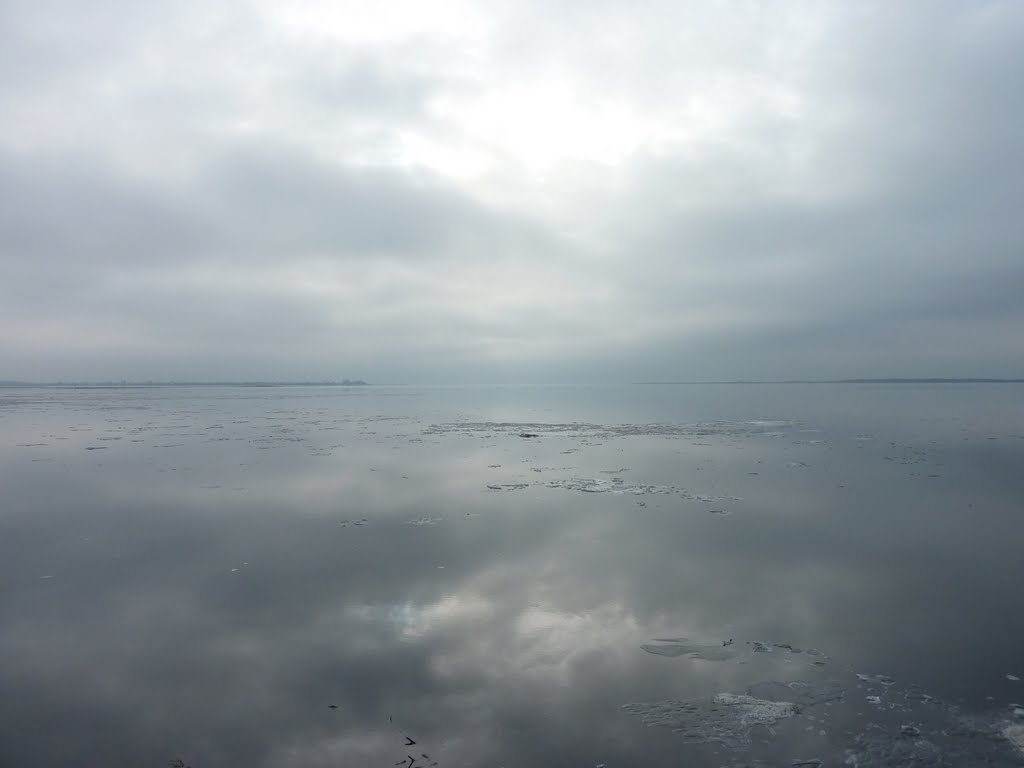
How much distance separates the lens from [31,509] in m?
15.2

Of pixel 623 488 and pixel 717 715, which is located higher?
pixel 623 488

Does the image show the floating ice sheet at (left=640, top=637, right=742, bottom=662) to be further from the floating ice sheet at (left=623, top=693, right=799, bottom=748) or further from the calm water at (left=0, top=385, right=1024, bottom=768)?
the floating ice sheet at (left=623, top=693, right=799, bottom=748)

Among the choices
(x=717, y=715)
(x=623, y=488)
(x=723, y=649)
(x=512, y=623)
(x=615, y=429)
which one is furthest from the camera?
(x=615, y=429)

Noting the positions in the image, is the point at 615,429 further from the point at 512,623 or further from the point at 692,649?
the point at 692,649

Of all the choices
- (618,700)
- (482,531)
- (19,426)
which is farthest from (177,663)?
(19,426)

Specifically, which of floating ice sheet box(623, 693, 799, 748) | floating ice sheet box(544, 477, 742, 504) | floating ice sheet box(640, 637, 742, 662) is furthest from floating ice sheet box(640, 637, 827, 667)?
floating ice sheet box(544, 477, 742, 504)

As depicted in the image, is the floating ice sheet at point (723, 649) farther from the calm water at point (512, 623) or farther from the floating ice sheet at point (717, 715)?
the floating ice sheet at point (717, 715)

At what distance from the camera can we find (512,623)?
26.1 feet

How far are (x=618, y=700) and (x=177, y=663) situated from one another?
5.23 meters

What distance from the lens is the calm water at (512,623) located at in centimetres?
543

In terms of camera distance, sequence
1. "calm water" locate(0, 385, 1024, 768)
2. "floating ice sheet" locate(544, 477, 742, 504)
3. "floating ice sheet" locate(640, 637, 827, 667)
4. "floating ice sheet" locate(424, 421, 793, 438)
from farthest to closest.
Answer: "floating ice sheet" locate(424, 421, 793, 438)
"floating ice sheet" locate(544, 477, 742, 504)
"floating ice sheet" locate(640, 637, 827, 667)
"calm water" locate(0, 385, 1024, 768)

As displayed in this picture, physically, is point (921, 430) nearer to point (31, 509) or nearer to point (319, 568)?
point (319, 568)

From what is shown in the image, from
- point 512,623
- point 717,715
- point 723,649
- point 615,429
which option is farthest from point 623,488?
point 615,429

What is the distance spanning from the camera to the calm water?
5430 mm
